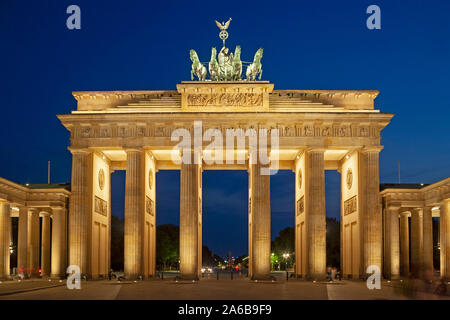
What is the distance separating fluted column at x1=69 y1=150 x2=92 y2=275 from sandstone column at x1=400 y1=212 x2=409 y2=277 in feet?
106

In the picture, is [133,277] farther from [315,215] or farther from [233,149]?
[315,215]

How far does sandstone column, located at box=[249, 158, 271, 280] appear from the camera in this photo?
51.3 m

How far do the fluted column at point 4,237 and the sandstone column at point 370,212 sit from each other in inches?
1272

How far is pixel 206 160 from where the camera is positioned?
205 feet

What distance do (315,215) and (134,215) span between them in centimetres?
1643

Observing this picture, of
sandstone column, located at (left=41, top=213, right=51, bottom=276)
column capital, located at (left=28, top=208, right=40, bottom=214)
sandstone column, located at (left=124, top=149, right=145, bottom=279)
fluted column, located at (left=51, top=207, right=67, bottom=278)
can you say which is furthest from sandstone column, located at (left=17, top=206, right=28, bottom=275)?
sandstone column, located at (left=124, top=149, right=145, bottom=279)

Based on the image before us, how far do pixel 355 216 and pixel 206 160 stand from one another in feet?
56.7

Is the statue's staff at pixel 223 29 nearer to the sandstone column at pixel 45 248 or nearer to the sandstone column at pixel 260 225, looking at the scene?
the sandstone column at pixel 260 225

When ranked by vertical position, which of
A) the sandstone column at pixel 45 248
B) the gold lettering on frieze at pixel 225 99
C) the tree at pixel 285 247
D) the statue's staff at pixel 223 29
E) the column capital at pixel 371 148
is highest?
the statue's staff at pixel 223 29

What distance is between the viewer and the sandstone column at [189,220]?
51.4m

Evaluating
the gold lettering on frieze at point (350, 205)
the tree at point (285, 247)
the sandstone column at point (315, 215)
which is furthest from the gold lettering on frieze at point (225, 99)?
the tree at point (285, 247)

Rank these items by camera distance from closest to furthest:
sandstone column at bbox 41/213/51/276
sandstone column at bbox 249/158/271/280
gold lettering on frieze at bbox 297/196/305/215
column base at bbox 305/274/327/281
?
column base at bbox 305/274/327/281 < sandstone column at bbox 249/158/271/280 < gold lettering on frieze at bbox 297/196/305/215 < sandstone column at bbox 41/213/51/276

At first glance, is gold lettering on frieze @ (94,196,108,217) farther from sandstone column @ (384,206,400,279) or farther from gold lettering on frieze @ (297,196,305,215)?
sandstone column @ (384,206,400,279)

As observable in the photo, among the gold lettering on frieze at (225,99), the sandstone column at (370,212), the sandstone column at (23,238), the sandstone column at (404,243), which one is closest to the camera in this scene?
the sandstone column at (370,212)
